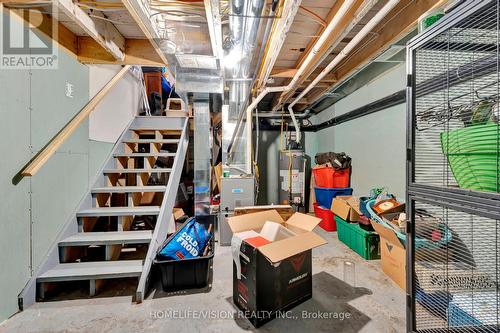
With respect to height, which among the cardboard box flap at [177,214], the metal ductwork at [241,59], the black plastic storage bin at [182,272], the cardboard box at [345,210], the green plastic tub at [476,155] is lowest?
the black plastic storage bin at [182,272]

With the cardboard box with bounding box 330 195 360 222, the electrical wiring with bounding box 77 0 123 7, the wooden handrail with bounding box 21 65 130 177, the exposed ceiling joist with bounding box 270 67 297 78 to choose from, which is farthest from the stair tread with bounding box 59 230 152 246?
the exposed ceiling joist with bounding box 270 67 297 78

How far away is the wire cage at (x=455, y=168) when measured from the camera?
93cm

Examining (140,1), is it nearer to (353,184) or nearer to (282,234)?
(282,234)

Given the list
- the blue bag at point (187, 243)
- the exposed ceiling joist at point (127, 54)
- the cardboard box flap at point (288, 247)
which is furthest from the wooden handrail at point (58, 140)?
the cardboard box flap at point (288, 247)

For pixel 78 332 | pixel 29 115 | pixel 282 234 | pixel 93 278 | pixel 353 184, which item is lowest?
pixel 78 332

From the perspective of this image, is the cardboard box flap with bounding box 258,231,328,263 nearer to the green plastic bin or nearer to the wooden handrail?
the green plastic bin

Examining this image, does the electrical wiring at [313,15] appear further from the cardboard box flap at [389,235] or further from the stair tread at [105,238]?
the stair tread at [105,238]

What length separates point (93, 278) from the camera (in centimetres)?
185

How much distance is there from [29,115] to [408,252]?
9.27 feet

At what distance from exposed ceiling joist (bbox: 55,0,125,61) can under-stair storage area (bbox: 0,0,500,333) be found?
2 centimetres

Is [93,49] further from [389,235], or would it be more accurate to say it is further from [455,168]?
[389,235]

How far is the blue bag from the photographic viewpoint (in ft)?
6.50

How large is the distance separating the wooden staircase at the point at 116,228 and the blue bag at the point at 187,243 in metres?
0.18

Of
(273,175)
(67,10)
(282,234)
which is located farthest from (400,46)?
(273,175)
